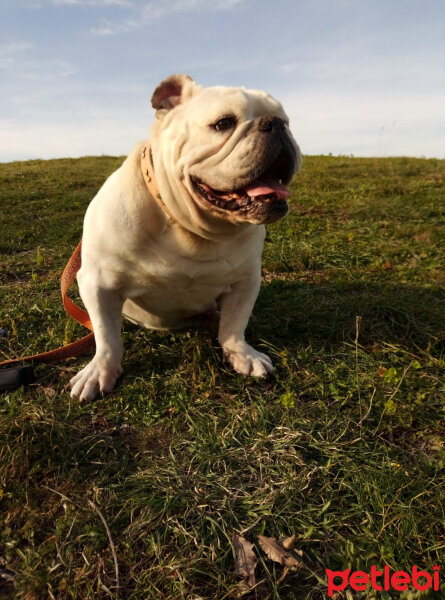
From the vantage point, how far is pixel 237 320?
2779mm

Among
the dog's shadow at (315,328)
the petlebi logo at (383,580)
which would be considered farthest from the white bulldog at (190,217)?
the petlebi logo at (383,580)

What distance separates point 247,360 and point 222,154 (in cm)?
115

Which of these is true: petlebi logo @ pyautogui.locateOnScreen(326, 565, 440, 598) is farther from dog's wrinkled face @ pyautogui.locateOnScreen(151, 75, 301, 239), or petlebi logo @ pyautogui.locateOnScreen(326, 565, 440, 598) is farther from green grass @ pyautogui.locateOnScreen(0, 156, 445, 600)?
dog's wrinkled face @ pyautogui.locateOnScreen(151, 75, 301, 239)

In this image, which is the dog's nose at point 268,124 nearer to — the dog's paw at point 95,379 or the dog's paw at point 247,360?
the dog's paw at point 247,360

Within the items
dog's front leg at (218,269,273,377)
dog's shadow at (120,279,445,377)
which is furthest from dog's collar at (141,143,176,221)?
dog's shadow at (120,279,445,377)

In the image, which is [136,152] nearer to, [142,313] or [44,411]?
[142,313]

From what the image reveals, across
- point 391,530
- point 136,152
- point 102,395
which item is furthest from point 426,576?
point 136,152

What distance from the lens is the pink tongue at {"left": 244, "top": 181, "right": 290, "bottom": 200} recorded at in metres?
2.13

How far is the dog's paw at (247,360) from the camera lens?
2.60m

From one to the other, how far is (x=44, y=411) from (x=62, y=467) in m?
0.42

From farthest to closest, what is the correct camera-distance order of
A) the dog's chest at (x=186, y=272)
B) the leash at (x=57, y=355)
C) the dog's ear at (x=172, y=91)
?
1. the leash at (x=57, y=355)
2. the dog's chest at (x=186, y=272)
3. the dog's ear at (x=172, y=91)

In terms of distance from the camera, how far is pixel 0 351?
9.83ft

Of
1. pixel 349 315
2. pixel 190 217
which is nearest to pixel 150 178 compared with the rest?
pixel 190 217

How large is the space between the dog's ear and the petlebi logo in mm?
2107
